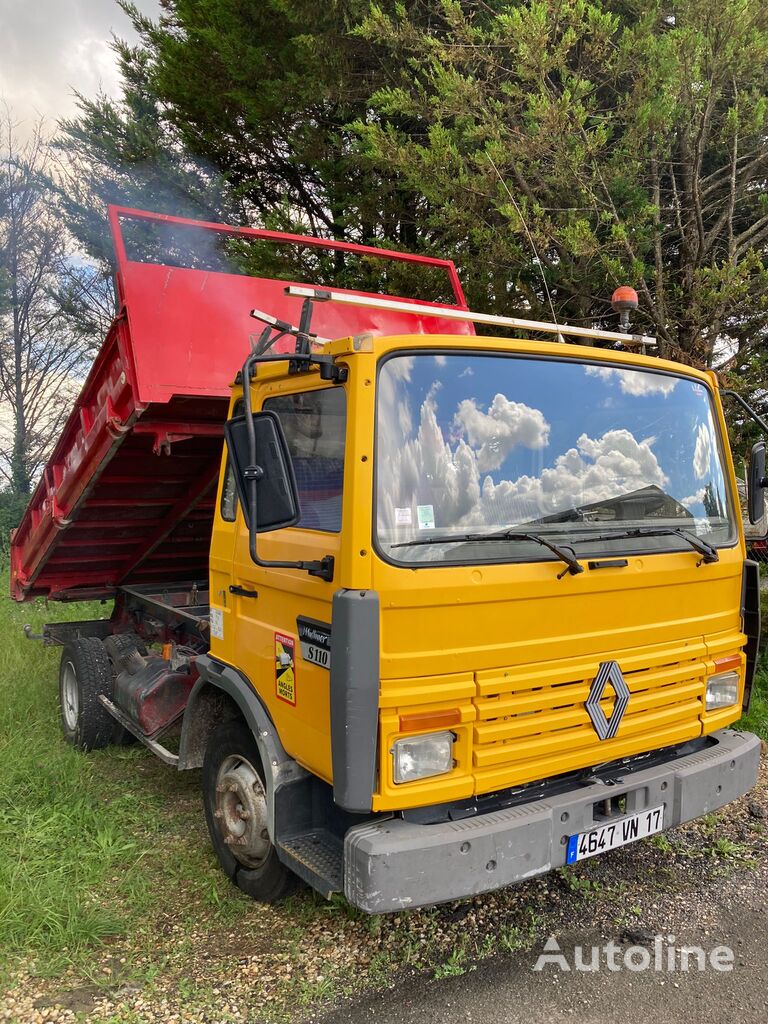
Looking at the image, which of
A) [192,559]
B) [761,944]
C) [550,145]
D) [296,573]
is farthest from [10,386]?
[761,944]

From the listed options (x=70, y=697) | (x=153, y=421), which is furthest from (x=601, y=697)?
(x=70, y=697)

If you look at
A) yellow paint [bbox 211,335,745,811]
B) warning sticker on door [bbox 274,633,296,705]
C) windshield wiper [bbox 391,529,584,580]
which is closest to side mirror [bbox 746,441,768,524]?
yellow paint [bbox 211,335,745,811]

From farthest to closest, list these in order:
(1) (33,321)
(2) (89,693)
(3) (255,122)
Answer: (1) (33,321) → (3) (255,122) → (2) (89,693)

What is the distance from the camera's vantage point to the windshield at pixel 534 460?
8.21ft

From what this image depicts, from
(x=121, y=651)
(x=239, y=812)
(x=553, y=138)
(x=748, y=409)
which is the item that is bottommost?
(x=239, y=812)

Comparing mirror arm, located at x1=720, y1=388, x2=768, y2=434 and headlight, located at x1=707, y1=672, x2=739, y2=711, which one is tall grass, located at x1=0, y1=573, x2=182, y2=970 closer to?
headlight, located at x1=707, y1=672, x2=739, y2=711

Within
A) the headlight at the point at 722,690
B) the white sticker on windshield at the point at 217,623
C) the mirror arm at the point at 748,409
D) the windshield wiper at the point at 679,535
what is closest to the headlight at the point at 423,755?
the windshield wiper at the point at 679,535

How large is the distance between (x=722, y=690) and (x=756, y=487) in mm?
946

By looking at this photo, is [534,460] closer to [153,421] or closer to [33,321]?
[153,421]

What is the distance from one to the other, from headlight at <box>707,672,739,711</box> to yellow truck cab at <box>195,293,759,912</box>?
20mm

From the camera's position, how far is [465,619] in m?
2.48

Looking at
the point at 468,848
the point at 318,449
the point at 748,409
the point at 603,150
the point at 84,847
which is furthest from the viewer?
the point at 603,150

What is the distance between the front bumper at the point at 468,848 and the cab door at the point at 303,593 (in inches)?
12.2

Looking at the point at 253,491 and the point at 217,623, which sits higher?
the point at 253,491
